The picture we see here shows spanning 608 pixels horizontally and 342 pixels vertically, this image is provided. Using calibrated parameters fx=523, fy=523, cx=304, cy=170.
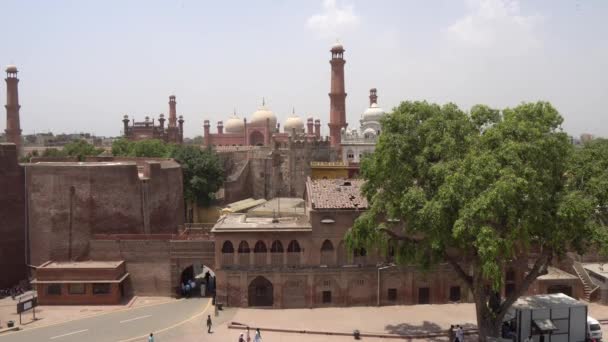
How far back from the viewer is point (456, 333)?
2233 cm

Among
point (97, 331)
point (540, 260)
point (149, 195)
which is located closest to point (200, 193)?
point (149, 195)

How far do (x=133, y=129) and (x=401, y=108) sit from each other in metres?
53.8

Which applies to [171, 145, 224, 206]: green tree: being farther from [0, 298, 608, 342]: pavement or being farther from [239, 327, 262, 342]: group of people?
[239, 327, 262, 342]: group of people

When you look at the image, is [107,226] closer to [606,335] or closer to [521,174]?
[521,174]

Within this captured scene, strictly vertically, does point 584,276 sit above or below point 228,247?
below

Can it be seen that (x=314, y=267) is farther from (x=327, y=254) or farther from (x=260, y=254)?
(x=260, y=254)

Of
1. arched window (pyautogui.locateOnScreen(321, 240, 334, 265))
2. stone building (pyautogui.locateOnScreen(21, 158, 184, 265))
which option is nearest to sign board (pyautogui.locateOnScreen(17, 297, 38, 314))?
stone building (pyautogui.locateOnScreen(21, 158, 184, 265))

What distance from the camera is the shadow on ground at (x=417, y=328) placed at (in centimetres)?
2427

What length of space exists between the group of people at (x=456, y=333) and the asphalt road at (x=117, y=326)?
1212cm

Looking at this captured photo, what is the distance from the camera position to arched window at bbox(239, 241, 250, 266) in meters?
28.0

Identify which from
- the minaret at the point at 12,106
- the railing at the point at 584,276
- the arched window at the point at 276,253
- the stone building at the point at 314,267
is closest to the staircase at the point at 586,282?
the railing at the point at 584,276

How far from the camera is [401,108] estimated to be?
77.0 feet

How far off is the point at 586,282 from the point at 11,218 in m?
34.1

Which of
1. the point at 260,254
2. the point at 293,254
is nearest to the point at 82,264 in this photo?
the point at 260,254
